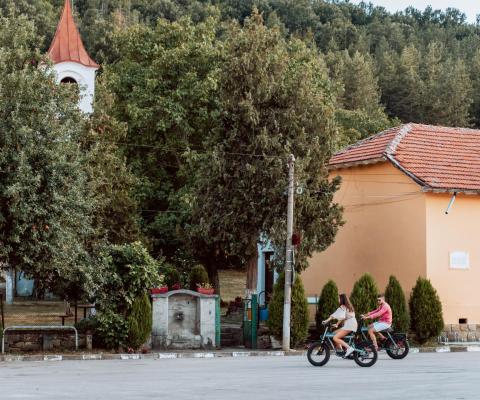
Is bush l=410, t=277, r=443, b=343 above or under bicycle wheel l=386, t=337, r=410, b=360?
above

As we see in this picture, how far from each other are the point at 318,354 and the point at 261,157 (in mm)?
12228

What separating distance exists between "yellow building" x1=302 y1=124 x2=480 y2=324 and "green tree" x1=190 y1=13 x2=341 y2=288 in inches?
94.1

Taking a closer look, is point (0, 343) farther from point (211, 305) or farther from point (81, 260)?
point (211, 305)

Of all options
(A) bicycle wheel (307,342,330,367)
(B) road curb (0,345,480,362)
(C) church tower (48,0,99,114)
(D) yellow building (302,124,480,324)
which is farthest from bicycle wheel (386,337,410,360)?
(C) church tower (48,0,99,114)

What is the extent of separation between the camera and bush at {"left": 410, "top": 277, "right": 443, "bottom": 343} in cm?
3067

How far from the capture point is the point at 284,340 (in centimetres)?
2925

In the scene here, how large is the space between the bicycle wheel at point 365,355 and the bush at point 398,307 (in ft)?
30.0

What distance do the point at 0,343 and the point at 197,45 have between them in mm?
23395

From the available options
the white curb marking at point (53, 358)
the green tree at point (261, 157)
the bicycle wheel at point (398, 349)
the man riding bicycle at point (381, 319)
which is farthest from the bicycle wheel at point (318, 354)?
the green tree at point (261, 157)

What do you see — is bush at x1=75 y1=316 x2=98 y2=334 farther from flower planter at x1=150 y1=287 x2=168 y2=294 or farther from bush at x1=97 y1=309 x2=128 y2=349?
flower planter at x1=150 y1=287 x2=168 y2=294

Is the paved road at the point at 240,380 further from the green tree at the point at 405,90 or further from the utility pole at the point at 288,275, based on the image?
the green tree at the point at 405,90

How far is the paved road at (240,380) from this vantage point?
14422mm

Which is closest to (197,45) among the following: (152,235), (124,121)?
(124,121)

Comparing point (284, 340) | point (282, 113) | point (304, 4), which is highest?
point (304, 4)
